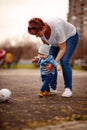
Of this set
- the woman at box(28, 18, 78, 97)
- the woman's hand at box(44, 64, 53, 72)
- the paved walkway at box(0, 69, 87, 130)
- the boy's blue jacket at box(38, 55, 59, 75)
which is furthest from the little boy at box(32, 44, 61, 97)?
the paved walkway at box(0, 69, 87, 130)

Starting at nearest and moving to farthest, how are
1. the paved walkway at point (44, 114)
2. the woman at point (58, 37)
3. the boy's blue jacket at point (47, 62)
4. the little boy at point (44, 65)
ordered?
the paved walkway at point (44, 114) < the woman at point (58, 37) < the boy's blue jacket at point (47, 62) < the little boy at point (44, 65)

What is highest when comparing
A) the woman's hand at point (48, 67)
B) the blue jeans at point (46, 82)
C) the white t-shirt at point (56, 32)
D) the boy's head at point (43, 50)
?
the white t-shirt at point (56, 32)

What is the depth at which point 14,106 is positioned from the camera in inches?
222

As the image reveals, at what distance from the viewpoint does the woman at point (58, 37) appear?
6.30 metres

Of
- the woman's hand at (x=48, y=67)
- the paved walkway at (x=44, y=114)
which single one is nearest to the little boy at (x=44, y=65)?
the woman's hand at (x=48, y=67)

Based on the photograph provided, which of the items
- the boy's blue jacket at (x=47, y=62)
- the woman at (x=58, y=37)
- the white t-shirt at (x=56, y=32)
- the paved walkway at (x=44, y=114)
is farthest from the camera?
the boy's blue jacket at (x=47, y=62)

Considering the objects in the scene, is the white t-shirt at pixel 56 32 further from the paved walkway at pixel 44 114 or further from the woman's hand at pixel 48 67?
the paved walkway at pixel 44 114

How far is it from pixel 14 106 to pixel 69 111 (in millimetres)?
791

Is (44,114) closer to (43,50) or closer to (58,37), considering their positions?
(58,37)

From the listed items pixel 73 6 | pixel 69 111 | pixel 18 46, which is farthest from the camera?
pixel 18 46

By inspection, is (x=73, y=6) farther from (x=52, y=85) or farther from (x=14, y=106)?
(x=14, y=106)

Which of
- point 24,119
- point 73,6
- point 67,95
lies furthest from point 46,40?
point 73,6

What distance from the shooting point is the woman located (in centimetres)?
630

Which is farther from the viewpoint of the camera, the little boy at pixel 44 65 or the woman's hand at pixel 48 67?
the little boy at pixel 44 65
